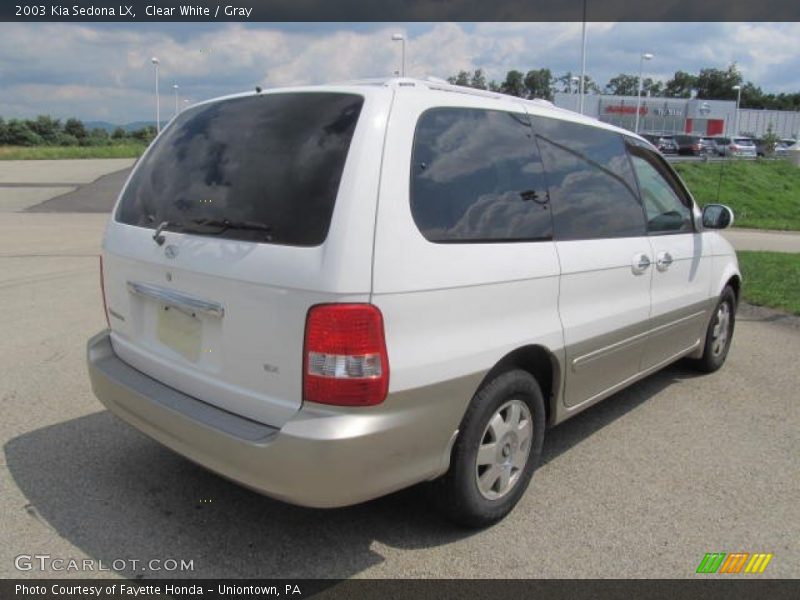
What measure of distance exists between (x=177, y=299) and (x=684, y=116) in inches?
3039

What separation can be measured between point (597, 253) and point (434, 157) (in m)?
1.25

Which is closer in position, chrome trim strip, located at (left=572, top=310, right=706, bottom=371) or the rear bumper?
the rear bumper

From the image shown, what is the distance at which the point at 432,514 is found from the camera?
311 centimetres

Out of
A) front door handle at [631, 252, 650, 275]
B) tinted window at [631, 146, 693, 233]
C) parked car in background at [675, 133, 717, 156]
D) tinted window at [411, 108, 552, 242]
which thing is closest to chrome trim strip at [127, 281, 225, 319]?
tinted window at [411, 108, 552, 242]

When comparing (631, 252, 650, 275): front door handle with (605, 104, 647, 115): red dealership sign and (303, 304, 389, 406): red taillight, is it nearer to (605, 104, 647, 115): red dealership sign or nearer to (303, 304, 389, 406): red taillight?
(303, 304, 389, 406): red taillight

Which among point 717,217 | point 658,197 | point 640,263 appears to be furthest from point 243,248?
point 717,217

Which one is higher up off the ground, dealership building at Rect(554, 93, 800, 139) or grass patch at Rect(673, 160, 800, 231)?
dealership building at Rect(554, 93, 800, 139)

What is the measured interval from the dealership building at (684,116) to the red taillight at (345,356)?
206 ft

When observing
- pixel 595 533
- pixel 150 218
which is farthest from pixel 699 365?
pixel 150 218

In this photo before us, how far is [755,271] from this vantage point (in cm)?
974

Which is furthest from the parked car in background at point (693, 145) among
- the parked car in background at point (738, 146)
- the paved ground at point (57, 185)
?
the paved ground at point (57, 185)

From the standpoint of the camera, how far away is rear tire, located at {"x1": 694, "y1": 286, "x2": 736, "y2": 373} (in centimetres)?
525

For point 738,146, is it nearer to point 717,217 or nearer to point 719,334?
point 719,334

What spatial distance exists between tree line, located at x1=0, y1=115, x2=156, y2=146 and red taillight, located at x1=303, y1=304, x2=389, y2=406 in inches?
2720
